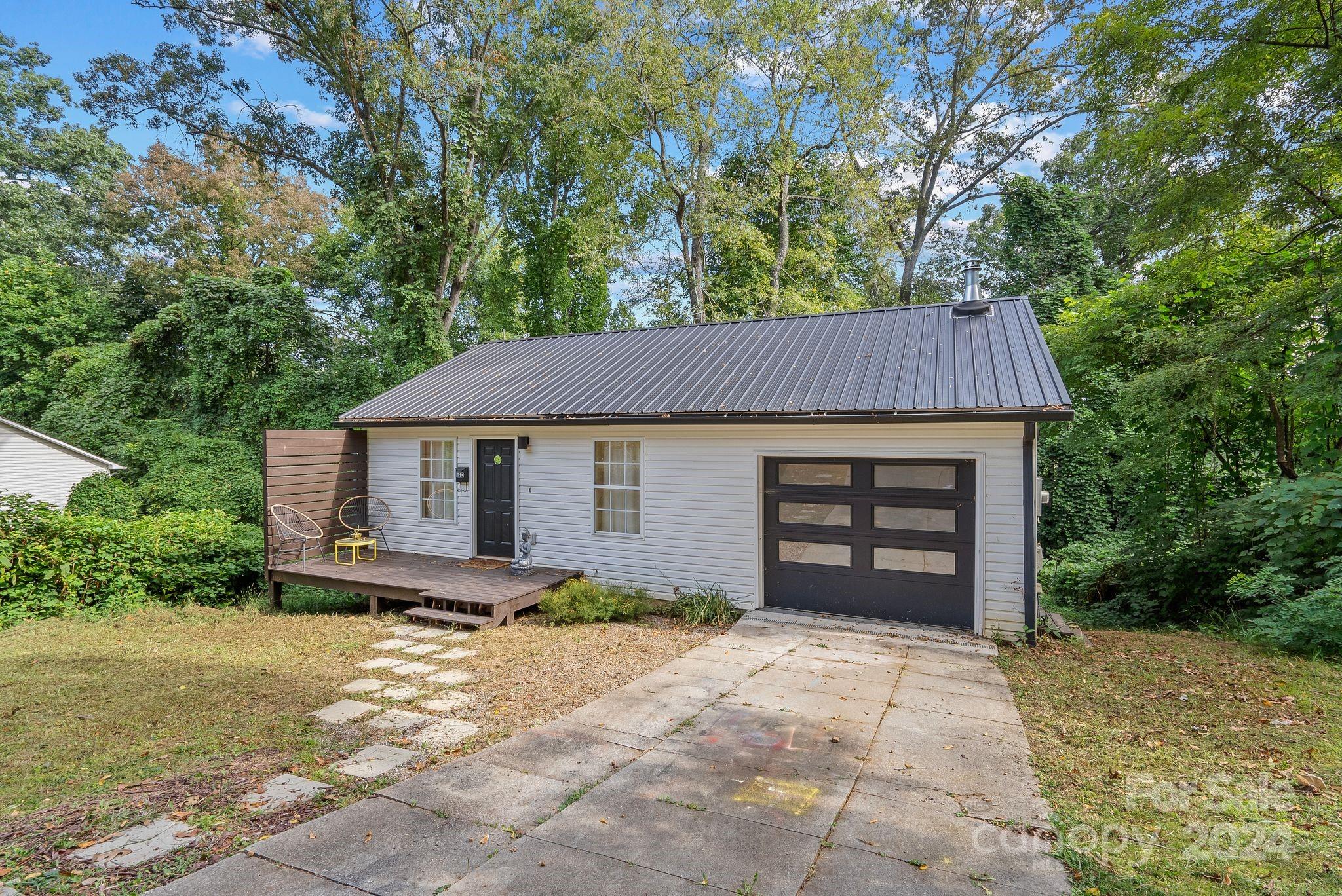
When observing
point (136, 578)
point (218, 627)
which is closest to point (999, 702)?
point (218, 627)

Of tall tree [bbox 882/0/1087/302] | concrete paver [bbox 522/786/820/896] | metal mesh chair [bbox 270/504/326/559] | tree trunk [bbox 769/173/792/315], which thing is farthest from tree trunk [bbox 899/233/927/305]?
concrete paver [bbox 522/786/820/896]

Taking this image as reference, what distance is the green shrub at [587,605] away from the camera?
736cm

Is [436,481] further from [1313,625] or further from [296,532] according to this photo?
[1313,625]

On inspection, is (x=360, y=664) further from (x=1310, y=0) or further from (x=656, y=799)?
(x=1310, y=0)

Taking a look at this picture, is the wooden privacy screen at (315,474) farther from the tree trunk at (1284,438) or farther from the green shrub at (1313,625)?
the tree trunk at (1284,438)

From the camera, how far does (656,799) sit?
333 centimetres

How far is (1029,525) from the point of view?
20.4 ft

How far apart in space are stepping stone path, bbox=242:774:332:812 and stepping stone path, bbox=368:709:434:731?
2.73 feet

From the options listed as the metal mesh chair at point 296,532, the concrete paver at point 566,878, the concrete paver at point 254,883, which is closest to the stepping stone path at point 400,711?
the concrete paver at point 254,883

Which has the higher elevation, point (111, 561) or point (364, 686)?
point (111, 561)

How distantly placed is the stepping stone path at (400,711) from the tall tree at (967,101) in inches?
697

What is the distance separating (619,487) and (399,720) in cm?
426

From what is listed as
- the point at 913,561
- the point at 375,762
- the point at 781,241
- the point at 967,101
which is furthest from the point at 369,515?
the point at 967,101

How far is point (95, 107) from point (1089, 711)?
2211 cm
